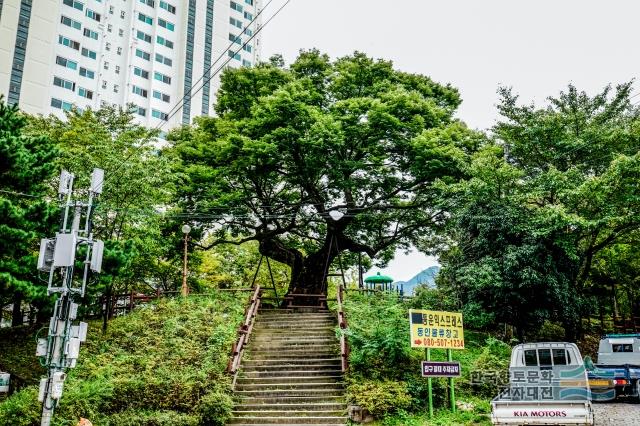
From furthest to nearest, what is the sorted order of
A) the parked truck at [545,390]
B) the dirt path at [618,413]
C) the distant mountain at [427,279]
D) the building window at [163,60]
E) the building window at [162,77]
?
the building window at [163,60] → the building window at [162,77] → the distant mountain at [427,279] → the dirt path at [618,413] → the parked truck at [545,390]

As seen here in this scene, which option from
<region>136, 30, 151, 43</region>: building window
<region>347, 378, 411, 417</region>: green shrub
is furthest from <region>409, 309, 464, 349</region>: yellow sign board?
<region>136, 30, 151, 43</region>: building window

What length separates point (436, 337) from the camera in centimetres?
1366

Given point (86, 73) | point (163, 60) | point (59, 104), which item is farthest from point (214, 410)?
point (163, 60)

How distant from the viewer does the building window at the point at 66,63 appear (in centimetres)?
5197

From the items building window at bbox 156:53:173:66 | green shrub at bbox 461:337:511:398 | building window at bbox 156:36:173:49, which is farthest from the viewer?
building window at bbox 156:36:173:49

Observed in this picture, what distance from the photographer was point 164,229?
76.6ft

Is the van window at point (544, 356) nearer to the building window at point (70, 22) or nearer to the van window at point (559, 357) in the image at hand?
the van window at point (559, 357)

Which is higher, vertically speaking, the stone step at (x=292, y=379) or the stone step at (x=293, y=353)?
the stone step at (x=293, y=353)

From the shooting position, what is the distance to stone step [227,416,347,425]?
1294 centimetres

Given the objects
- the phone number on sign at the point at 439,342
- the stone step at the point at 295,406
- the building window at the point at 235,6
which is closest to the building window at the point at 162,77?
the building window at the point at 235,6

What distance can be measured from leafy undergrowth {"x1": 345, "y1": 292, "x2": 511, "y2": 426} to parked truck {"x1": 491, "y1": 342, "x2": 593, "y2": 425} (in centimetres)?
173

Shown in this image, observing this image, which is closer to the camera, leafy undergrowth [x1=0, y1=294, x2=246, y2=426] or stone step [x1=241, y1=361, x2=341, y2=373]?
leafy undergrowth [x1=0, y1=294, x2=246, y2=426]

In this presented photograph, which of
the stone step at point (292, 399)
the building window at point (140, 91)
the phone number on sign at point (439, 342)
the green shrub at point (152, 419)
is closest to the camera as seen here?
the green shrub at point (152, 419)

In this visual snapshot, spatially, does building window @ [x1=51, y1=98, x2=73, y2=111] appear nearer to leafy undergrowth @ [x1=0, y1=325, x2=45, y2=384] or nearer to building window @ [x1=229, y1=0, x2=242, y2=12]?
building window @ [x1=229, y1=0, x2=242, y2=12]
